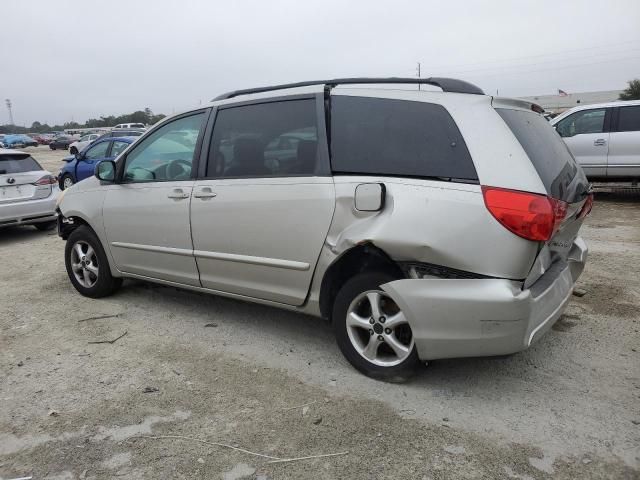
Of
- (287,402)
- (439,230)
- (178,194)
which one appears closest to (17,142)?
(178,194)

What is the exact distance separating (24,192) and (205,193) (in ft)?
18.7

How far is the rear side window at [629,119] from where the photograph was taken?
9.34m

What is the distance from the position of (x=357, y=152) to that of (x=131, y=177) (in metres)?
2.24

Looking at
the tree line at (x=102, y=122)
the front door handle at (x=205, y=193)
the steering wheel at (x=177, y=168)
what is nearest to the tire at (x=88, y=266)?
the steering wheel at (x=177, y=168)

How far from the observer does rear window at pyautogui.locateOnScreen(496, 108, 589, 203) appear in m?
2.88

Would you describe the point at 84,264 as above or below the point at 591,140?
below

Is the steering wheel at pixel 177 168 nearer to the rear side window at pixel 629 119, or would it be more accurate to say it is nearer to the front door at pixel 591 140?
the front door at pixel 591 140

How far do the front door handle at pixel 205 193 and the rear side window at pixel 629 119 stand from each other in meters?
8.53

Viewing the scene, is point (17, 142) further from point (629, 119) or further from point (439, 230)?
point (439, 230)

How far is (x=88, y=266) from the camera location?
16.3 ft

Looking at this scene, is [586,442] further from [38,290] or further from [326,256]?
[38,290]

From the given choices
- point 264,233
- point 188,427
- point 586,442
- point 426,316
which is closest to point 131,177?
point 264,233

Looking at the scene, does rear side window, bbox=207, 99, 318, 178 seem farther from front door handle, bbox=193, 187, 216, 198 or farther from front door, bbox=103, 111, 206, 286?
front door, bbox=103, 111, 206, 286

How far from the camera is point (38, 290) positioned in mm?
5383
